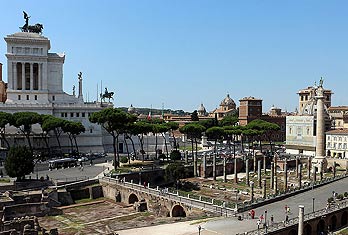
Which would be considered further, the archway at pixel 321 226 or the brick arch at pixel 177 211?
the brick arch at pixel 177 211

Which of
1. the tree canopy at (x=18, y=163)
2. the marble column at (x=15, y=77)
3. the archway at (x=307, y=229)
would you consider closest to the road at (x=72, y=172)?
the tree canopy at (x=18, y=163)

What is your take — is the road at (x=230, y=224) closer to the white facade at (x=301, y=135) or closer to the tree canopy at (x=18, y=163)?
the tree canopy at (x=18, y=163)

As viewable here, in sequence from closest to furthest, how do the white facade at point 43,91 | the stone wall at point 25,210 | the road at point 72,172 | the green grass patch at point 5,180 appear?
the stone wall at point 25,210
the green grass patch at point 5,180
the road at point 72,172
the white facade at point 43,91

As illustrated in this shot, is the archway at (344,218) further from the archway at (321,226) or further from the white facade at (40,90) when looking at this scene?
the white facade at (40,90)

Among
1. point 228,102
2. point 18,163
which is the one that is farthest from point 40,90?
point 228,102

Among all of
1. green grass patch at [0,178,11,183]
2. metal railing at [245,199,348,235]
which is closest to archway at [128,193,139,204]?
green grass patch at [0,178,11,183]

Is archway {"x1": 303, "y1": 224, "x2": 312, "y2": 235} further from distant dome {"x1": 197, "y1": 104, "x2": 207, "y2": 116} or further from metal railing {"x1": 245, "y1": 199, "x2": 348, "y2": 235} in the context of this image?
distant dome {"x1": 197, "y1": 104, "x2": 207, "y2": 116}

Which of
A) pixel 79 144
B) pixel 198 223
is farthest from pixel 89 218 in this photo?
pixel 79 144

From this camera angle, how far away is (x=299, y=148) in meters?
97.5

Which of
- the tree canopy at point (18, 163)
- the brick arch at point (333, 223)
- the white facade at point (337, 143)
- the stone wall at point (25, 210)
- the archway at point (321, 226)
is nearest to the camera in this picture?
the archway at point (321, 226)

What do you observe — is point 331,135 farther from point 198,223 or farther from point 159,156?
point 198,223

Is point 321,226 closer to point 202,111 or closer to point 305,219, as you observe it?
point 305,219

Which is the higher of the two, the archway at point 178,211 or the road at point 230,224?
the road at point 230,224

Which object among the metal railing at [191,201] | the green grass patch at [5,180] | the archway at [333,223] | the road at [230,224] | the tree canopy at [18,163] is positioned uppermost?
the tree canopy at [18,163]
